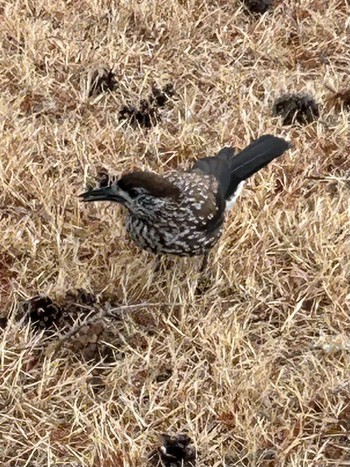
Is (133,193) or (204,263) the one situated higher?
(133,193)

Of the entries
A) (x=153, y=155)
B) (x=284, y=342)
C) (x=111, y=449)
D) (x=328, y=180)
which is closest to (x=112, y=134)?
(x=153, y=155)

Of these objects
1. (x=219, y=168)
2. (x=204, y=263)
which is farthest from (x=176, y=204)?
(x=219, y=168)

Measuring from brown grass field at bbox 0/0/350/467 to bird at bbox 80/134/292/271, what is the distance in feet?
0.69

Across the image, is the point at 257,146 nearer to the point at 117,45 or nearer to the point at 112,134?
the point at 112,134

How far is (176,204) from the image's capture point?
4.44 metres

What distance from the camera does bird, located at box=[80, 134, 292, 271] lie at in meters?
4.29

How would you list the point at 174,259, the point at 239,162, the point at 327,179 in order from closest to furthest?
the point at 174,259 < the point at 239,162 < the point at 327,179

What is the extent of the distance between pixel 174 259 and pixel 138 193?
63cm

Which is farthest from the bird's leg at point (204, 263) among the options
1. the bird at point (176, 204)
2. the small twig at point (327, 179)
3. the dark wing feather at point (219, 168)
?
the small twig at point (327, 179)

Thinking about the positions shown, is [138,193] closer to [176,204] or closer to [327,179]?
[176,204]

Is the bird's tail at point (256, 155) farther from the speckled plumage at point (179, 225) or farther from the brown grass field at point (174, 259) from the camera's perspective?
the speckled plumage at point (179, 225)

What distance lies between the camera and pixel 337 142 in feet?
18.7

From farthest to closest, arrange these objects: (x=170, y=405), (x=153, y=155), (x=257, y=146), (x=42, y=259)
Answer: (x=153, y=155) < (x=257, y=146) < (x=42, y=259) < (x=170, y=405)

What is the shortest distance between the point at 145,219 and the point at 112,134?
4.07 feet
